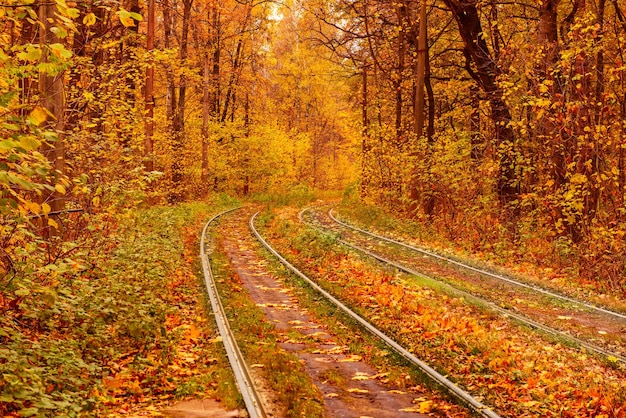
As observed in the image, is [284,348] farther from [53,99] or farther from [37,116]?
[37,116]

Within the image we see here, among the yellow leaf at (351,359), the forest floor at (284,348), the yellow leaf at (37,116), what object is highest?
the yellow leaf at (37,116)

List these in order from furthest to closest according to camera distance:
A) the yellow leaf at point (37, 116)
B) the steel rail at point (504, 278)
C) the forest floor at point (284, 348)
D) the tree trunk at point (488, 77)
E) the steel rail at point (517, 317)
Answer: the tree trunk at point (488, 77)
the steel rail at point (504, 278)
the steel rail at point (517, 317)
the forest floor at point (284, 348)
the yellow leaf at point (37, 116)

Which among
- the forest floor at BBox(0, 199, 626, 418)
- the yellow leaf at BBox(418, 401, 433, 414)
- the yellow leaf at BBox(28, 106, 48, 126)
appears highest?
the yellow leaf at BBox(28, 106, 48, 126)

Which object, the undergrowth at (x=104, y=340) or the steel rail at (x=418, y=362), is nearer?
the undergrowth at (x=104, y=340)

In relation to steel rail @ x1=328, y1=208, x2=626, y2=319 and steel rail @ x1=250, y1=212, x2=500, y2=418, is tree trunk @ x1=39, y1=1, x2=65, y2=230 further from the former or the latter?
steel rail @ x1=328, y1=208, x2=626, y2=319

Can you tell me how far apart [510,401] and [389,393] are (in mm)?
1463

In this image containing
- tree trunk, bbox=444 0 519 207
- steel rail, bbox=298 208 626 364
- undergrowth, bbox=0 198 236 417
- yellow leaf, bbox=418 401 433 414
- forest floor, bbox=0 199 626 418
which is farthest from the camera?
tree trunk, bbox=444 0 519 207

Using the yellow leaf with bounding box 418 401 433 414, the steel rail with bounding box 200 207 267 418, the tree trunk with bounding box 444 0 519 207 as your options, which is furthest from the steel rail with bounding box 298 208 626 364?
the tree trunk with bounding box 444 0 519 207

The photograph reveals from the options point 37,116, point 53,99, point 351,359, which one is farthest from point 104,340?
point 37,116

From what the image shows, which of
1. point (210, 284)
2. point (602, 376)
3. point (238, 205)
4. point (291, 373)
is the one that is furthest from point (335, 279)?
point (238, 205)

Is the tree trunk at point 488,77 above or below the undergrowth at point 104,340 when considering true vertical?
above

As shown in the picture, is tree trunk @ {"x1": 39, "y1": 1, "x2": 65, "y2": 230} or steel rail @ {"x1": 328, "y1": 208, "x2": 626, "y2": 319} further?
steel rail @ {"x1": 328, "y1": 208, "x2": 626, "y2": 319}

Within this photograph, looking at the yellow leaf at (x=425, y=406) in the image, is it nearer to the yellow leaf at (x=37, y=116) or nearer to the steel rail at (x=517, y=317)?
the steel rail at (x=517, y=317)

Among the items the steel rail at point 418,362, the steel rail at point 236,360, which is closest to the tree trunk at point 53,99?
the steel rail at point 236,360
